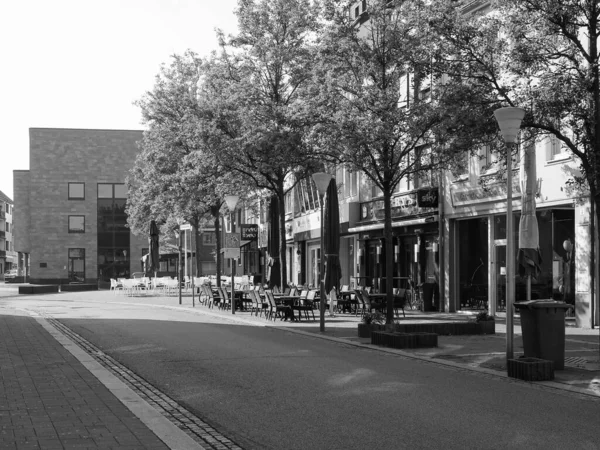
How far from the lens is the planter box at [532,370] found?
36.3 feet

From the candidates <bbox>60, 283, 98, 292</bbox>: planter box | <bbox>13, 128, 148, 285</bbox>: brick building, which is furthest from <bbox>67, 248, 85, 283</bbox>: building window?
<bbox>60, 283, 98, 292</bbox>: planter box

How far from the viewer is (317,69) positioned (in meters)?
21.0

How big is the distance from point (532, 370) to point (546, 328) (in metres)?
1.12

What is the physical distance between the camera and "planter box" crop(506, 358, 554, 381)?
436 inches

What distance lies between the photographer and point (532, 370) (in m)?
11.1

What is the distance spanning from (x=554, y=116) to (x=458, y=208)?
12.0 metres

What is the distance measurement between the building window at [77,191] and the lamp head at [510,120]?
72.4 meters

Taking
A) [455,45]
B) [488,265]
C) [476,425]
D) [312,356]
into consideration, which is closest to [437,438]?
[476,425]

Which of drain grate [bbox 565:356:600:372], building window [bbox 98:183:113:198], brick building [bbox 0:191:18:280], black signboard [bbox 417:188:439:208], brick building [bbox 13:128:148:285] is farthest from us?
brick building [bbox 0:191:18:280]

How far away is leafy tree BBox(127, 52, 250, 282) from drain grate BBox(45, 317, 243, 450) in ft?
57.3

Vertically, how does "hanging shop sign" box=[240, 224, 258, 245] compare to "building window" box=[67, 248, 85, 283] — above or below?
above

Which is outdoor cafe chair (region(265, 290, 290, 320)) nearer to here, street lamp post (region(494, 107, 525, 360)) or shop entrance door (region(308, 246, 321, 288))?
street lamp post (region(494, 107, 525, 360))

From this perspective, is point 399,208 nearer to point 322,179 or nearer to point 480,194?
point 480,194

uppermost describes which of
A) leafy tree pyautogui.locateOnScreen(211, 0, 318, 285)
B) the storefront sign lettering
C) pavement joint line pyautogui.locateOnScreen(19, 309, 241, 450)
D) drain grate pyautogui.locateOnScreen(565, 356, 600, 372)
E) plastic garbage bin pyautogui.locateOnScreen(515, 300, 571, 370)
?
leafy tree pyautogui.locateOnScreen(211, 0, 318, 285)
